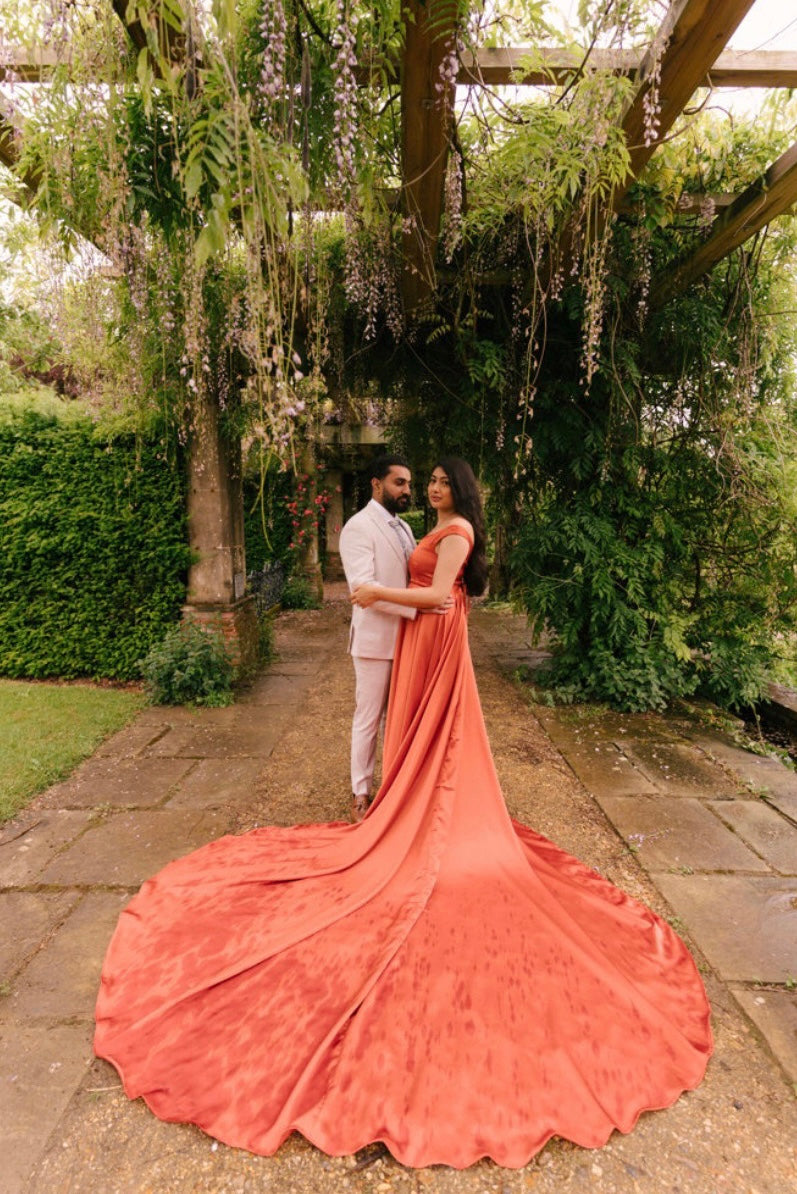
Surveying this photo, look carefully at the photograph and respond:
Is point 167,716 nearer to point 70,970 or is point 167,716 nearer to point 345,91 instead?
point 70,970

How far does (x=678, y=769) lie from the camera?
4.05 metres

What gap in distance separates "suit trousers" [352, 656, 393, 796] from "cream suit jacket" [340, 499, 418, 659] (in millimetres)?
69

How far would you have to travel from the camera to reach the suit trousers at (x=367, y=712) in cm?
326

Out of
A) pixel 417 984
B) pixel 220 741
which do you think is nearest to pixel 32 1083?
pixel 417 984

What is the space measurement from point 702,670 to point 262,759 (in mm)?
3420

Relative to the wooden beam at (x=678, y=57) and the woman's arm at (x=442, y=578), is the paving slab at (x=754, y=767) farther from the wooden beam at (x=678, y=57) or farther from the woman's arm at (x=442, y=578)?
the wooden beam at (x=678, y=57)

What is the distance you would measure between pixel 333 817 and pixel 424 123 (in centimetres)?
301

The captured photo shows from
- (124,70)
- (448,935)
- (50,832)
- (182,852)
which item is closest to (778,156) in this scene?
(124,70)

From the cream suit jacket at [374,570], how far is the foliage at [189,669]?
7.84 feet

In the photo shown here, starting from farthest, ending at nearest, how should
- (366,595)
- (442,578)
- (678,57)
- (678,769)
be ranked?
(678,769) < (366,595) < (442,578) < (678,57)

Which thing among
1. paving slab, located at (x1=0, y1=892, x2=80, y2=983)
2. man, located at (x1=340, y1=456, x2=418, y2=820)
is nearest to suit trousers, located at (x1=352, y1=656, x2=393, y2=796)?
man, located at (x1=340, y1=456, x2=418, y2=820)

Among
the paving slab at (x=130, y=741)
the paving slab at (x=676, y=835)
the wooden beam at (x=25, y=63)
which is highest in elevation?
the wooden beam at (x=25, y=63)

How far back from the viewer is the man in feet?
9.89

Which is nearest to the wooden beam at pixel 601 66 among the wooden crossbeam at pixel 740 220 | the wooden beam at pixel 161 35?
the wooden crossbeam at pixel 740 220
